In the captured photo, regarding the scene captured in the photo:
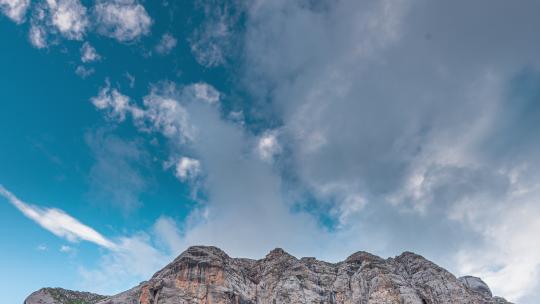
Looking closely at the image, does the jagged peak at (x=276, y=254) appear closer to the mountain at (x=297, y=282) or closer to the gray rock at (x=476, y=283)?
the mountain at (x=297, y=282)

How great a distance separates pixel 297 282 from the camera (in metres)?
77.9

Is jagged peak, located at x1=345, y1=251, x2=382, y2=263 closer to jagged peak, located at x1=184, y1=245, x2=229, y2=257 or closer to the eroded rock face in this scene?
jagged peak, located at x1=184, y1=245, x2=229, y2=257

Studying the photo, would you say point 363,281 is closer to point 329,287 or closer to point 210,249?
point 329,287

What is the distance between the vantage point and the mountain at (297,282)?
6725 centimetres

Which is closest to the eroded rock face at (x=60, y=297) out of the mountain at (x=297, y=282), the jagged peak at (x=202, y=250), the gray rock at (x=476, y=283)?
the mountain at (x=297, y=282)

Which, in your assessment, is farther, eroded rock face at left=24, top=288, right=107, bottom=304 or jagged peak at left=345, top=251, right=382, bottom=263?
eroded rock face at left=24, top=288, right=107, bottom=304

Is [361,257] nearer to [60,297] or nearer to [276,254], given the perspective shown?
[276,254]

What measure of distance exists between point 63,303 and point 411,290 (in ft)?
412

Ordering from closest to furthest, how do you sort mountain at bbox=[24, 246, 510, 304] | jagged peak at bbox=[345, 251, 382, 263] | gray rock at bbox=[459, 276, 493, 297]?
mountain at bbox=[24, 246, 510, 304], jagged peak at bbox=[345, 251, 382, 263], gray rock at bbox=[459, 276, 493, 297]

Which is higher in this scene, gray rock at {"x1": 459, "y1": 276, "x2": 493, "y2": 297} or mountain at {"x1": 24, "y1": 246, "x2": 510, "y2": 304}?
gray rock at {"x1": 459, "y1": 276, "x2": 493, "y2": 297}

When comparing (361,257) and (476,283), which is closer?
(361,257)

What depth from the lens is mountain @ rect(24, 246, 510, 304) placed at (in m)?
67.2

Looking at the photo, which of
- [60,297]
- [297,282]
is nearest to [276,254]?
Answer: [297,282]

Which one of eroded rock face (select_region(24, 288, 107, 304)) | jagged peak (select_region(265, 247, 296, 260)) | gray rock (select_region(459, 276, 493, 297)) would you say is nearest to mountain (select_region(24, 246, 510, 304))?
jagged peak (select_region(265, 247, 296, 260))
